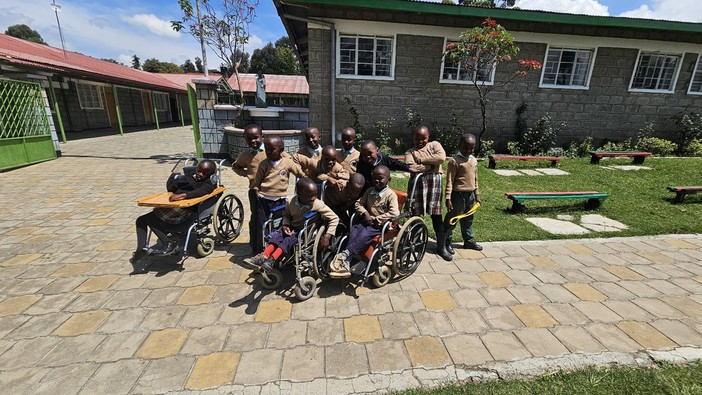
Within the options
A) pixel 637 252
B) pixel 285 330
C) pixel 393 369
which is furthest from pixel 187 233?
pixel 637 252

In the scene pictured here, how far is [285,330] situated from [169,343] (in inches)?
35.4

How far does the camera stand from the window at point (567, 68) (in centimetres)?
1012

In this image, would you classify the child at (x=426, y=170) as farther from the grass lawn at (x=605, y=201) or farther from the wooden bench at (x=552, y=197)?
the wooden bench at (x=552, y=197)

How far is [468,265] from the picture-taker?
12.3ft

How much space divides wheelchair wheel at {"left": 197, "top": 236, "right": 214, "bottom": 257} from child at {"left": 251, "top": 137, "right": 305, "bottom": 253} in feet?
2.55

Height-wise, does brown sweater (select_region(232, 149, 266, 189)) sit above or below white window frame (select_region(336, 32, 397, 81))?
below

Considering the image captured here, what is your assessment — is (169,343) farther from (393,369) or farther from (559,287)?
(559,287)

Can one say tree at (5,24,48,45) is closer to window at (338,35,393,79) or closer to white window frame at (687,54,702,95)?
window at (338,35,393,79)

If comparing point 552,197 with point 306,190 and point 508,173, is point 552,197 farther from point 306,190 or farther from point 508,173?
point 306,190

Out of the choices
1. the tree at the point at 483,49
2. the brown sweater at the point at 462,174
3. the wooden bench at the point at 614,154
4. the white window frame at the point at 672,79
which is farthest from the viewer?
the white window frame at the point at 672,79

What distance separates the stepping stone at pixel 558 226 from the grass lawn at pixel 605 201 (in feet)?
0.43

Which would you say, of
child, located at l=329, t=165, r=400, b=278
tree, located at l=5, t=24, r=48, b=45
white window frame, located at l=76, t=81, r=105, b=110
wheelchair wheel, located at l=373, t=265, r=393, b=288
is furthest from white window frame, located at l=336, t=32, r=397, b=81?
tree, located at l=5, t=24, r=48, b=45

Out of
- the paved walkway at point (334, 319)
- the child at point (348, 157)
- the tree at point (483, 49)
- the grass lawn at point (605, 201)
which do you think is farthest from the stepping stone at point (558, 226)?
the tree at point (483, 49)

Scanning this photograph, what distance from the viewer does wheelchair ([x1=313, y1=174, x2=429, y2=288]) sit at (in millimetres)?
3109
